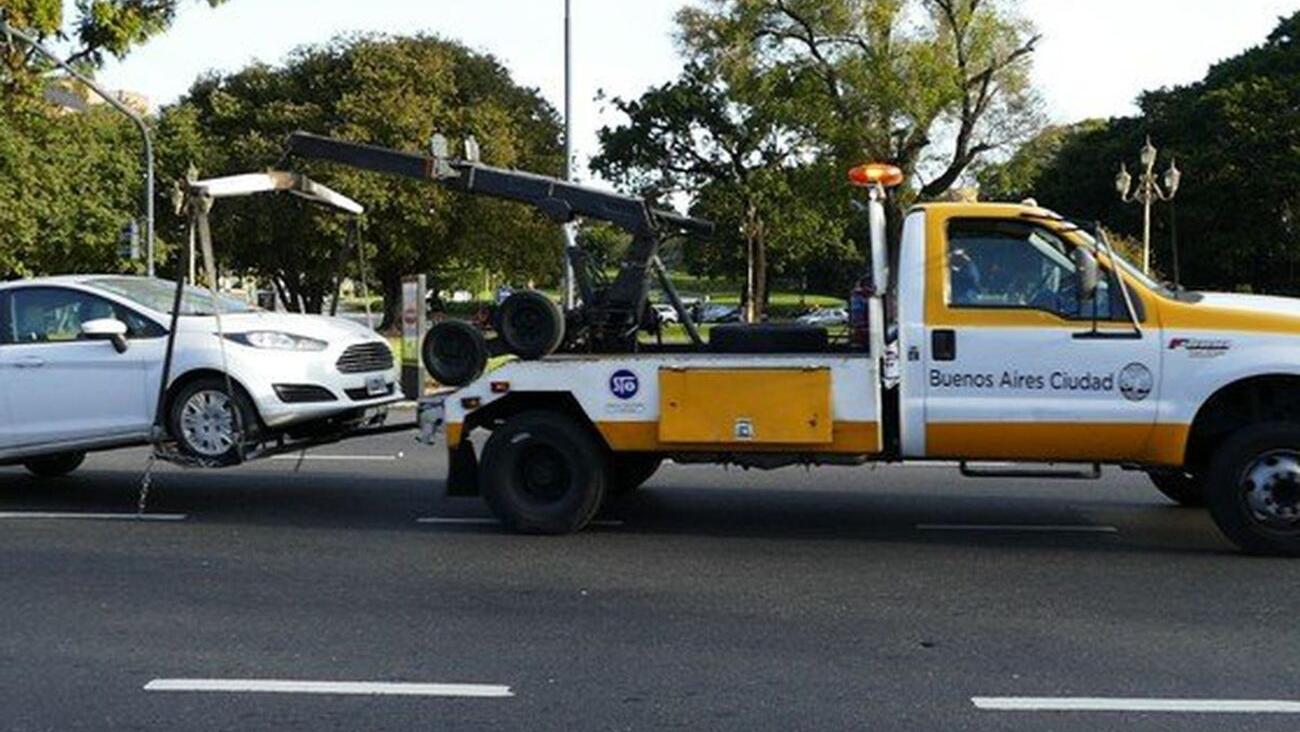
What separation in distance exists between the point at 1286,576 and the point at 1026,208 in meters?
2.61

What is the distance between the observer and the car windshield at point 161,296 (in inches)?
404

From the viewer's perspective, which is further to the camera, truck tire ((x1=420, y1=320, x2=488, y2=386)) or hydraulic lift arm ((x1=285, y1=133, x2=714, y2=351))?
hydraulic lift arm ((x1=285, y1=133, x2=714, y2=351))

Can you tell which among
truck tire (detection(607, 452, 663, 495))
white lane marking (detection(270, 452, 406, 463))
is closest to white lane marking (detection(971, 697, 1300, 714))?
truck tire (detection(607, 452, 663, 495))

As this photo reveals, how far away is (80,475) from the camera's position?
1224 centimetres

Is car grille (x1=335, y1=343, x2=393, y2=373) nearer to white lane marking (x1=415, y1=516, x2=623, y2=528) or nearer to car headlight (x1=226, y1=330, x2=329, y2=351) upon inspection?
car headlight (x1=226, y1=330, x2=329, y2=351)

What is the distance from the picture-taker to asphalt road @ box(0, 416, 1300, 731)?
5531 millimetres

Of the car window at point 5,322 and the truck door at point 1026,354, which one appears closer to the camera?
the truck door at point 1026,354

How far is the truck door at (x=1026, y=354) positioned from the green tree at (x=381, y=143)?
3903 centimetres

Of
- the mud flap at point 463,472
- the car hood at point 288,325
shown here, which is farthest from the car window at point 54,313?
the mud flap at point 463,472

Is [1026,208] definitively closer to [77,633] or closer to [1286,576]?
[1286,576]

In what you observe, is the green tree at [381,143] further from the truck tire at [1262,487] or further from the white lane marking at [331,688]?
the white lane marking at [331,688]

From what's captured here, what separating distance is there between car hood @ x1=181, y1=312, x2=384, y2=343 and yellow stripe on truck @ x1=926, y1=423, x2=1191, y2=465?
4.45 metres

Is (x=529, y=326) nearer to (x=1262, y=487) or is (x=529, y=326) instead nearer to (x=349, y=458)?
(x=1262, y=487)

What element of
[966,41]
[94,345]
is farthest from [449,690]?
[966,41]
